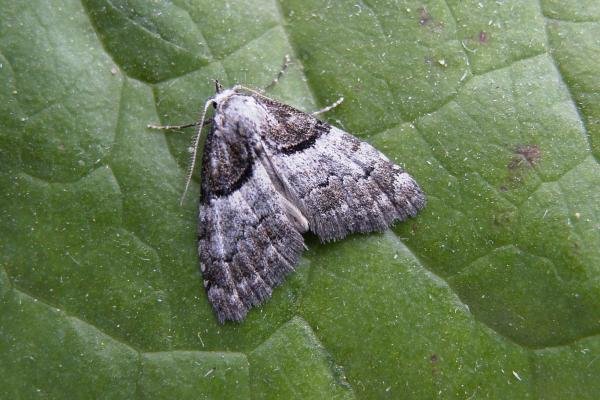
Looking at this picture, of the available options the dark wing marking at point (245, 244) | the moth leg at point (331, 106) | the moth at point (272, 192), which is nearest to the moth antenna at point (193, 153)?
the moth at point (272, 192)

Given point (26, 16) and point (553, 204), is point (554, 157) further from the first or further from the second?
point (26, 16)

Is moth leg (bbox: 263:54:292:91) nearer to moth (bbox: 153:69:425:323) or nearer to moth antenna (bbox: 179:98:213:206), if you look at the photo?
moth (bbox: 153:69:425:323)

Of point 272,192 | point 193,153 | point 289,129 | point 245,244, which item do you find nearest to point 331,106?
point 289,129

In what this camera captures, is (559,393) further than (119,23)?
No

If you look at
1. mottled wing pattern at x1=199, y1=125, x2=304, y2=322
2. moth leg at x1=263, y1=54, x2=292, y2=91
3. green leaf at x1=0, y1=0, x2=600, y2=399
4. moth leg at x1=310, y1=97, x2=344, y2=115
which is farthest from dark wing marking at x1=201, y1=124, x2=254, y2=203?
moth leg at x1=310, y1=97, x2=344, y2=115

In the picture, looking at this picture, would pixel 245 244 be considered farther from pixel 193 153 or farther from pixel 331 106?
pixel 331 106

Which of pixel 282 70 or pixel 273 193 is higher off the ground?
pixel 282 70

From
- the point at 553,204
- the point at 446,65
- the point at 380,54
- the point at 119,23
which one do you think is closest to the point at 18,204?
the point at 119,23

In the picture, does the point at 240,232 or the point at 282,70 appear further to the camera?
the point at 240,232
